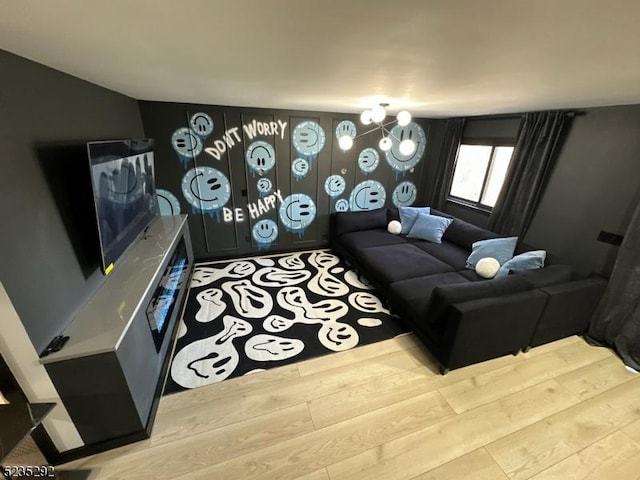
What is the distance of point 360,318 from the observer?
106 inches

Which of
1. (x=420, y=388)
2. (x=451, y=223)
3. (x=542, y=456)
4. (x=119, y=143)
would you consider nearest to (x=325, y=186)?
(x=451, y=223)

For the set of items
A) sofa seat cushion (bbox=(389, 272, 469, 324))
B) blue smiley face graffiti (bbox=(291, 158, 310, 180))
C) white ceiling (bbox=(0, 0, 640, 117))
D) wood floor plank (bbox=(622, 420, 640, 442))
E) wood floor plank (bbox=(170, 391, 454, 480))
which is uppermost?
white ceiling (bbox=(0, 0, 640, 117))

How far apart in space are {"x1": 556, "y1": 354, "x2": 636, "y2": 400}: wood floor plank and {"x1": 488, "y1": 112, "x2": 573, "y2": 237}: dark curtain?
1.52 metres

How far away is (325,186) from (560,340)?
3.33 metres

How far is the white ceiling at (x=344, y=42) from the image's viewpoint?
81 cm

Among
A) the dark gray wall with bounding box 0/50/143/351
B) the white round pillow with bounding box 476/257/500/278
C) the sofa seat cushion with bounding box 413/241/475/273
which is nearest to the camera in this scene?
the dark gray wall with bounding box 0/50/143/351

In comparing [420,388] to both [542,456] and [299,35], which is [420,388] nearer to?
[542,456]

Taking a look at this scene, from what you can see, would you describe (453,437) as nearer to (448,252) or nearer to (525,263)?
(525,263)

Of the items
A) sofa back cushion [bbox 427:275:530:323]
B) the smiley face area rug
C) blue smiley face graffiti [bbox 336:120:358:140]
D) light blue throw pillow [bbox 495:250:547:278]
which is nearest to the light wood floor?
the smiley face area rug

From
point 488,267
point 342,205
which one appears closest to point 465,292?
point 488,267

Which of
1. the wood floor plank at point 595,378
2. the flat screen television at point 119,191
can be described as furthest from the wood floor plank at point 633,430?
the flat screen television at point 119,191

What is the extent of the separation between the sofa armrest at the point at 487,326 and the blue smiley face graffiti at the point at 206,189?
10.3 feet

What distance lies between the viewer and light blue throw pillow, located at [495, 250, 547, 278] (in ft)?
8.01

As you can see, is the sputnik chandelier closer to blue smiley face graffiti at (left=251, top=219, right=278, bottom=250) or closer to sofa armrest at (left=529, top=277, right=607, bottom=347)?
blue smiley face graffiti at (left=251, top=219, right=278, bottom=250)
